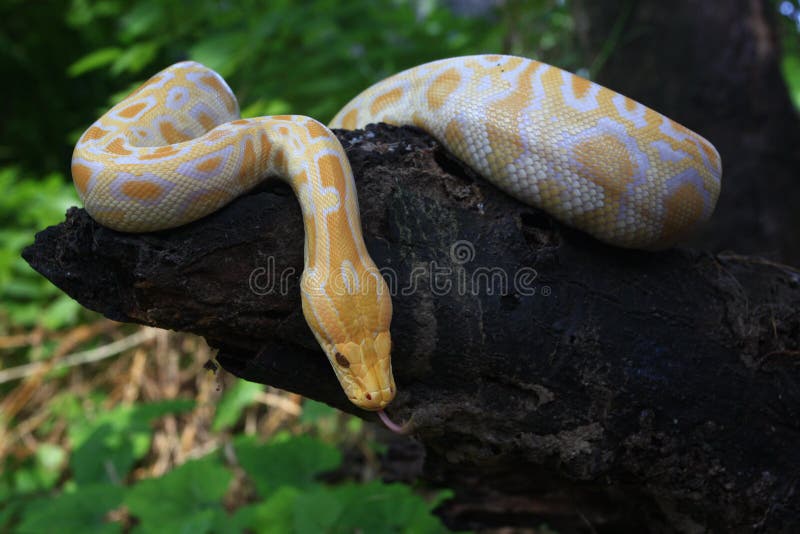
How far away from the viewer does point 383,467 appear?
3984mm

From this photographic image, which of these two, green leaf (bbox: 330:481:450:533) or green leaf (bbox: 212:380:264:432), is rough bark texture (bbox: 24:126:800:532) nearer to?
green leaf (bbox: 330:481:450:533)

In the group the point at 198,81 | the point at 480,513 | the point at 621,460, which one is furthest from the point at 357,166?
the point at 480,513

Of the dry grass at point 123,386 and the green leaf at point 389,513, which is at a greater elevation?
the green leaf at point 389,513

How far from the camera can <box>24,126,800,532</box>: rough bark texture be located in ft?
7.86

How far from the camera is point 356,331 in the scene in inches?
98.2

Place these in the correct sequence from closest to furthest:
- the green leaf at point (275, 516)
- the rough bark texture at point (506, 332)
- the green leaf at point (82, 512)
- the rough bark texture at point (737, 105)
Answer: the rough bark texture at point (506, 332)
the green leaf at point (275, 516)
the green leaf at point (82, 512)
the rough bark texture at point (737, 105)

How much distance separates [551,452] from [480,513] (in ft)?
3.44

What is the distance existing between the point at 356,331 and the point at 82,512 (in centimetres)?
247

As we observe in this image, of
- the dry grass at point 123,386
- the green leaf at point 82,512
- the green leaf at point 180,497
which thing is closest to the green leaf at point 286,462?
the green leaf at point 180,497

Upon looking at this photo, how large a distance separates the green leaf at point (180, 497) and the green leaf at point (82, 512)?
17 centimetres

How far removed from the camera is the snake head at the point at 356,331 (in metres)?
2.41

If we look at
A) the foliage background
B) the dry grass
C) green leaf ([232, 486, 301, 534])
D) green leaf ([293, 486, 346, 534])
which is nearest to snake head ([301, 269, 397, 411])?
green leaf ([293, 486, 346, 534])

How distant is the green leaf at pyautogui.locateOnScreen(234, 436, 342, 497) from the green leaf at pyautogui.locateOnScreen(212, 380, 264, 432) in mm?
1995

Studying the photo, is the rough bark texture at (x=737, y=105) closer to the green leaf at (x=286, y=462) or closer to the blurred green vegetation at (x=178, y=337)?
the blurred green vegetation at (x=178, y=337)
